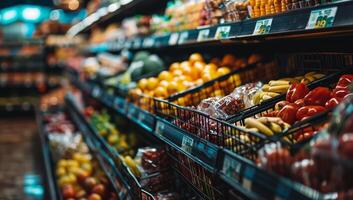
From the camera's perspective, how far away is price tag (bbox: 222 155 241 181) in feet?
3.60

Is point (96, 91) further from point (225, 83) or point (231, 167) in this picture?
point (231, 167)

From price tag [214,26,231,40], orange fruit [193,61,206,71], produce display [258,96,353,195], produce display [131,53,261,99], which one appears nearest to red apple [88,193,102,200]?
produce display [131,53,261,99]

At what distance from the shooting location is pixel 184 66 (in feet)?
9.20

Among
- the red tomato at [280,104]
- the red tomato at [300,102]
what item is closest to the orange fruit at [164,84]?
the red tomato at [280,104]

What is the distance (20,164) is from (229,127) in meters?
4.47

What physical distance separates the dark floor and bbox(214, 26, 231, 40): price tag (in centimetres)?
254

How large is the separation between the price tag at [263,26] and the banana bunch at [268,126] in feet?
1.15

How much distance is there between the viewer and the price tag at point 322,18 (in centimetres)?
122

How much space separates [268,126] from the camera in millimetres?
1295

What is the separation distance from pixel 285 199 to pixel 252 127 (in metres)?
0.44

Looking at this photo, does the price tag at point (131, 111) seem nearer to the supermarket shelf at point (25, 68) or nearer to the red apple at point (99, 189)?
the red apple at point (99, 189)

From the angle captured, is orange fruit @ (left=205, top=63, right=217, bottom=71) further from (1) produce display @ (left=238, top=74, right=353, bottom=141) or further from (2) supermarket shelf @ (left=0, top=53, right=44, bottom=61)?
(2) supermarket shelf @ (left=0, top=53, right=44, bottom=61)

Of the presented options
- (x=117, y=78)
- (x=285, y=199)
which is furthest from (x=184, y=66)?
(x=285, y=199)

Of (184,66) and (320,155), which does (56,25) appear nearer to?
(184,66)
